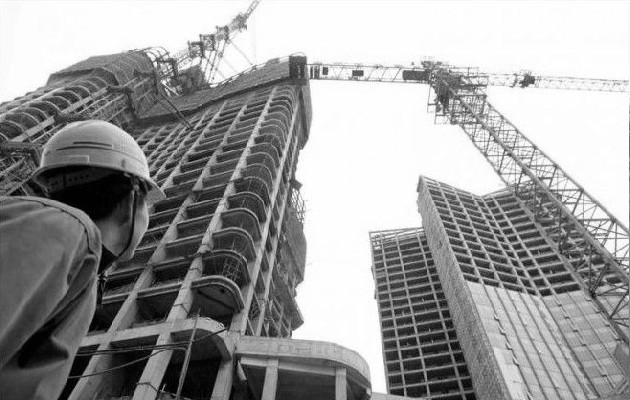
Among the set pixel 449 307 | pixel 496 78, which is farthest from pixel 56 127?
pixel 496 78

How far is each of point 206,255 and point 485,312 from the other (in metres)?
34.5

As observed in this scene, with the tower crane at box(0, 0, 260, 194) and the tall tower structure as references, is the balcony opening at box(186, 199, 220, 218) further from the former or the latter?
the tall tower structure

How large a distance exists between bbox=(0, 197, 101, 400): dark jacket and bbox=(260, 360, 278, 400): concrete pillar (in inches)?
598

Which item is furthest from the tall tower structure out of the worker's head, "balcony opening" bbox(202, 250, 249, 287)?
the worker's head

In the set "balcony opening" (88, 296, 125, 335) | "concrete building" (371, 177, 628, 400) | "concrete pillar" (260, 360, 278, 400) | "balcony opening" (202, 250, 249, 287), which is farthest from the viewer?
"concrete building" (371, 177, 628, 400)

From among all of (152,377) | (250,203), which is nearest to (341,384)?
(152,377)

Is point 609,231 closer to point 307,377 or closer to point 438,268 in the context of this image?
point 307,377

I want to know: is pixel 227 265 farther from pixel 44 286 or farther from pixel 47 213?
pixel 44 286

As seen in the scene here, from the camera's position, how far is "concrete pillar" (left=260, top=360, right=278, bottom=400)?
52.2 feet

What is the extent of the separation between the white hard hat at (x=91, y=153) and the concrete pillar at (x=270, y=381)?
1458 centimetres

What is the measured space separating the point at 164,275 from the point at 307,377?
11.3 meters

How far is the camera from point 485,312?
48281mm

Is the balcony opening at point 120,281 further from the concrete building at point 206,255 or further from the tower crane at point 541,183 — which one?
the tower crane at point 541,183

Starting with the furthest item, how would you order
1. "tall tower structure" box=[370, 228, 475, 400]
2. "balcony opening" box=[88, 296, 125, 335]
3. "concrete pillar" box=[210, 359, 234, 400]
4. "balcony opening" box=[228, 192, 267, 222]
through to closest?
"tall tower structure" box=[370, 228, 475, 400] < "balcony opening" box=[228, 192, 267, 222] < "balcony opening" box=[88, 296, 125, 335] < "concrete pillar" box=[210, 359, 234, 400]
